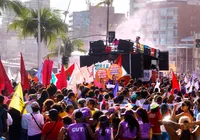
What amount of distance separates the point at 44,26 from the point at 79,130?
3321 centimetres

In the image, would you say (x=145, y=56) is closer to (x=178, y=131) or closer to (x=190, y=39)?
(x=178, y=131)

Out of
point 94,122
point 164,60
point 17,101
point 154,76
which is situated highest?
point 17,101

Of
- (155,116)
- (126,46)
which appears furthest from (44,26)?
(155,116)

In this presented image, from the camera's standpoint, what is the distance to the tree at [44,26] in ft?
131

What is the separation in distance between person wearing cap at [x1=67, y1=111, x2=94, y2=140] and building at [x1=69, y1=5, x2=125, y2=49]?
126787 mm

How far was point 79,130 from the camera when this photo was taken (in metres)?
8.81

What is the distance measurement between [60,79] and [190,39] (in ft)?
362

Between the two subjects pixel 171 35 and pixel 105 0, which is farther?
pixel 171 35

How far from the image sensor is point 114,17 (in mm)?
152000

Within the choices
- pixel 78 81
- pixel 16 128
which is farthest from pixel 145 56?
pixel 16 128

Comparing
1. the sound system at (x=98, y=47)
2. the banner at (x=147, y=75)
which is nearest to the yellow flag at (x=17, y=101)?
the banner at (x=147, y=75)

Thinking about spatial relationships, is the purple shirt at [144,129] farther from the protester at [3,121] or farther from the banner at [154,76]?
the banner at [154,76]

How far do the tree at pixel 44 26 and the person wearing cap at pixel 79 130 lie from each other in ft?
101

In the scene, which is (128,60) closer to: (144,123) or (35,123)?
(35,123)
